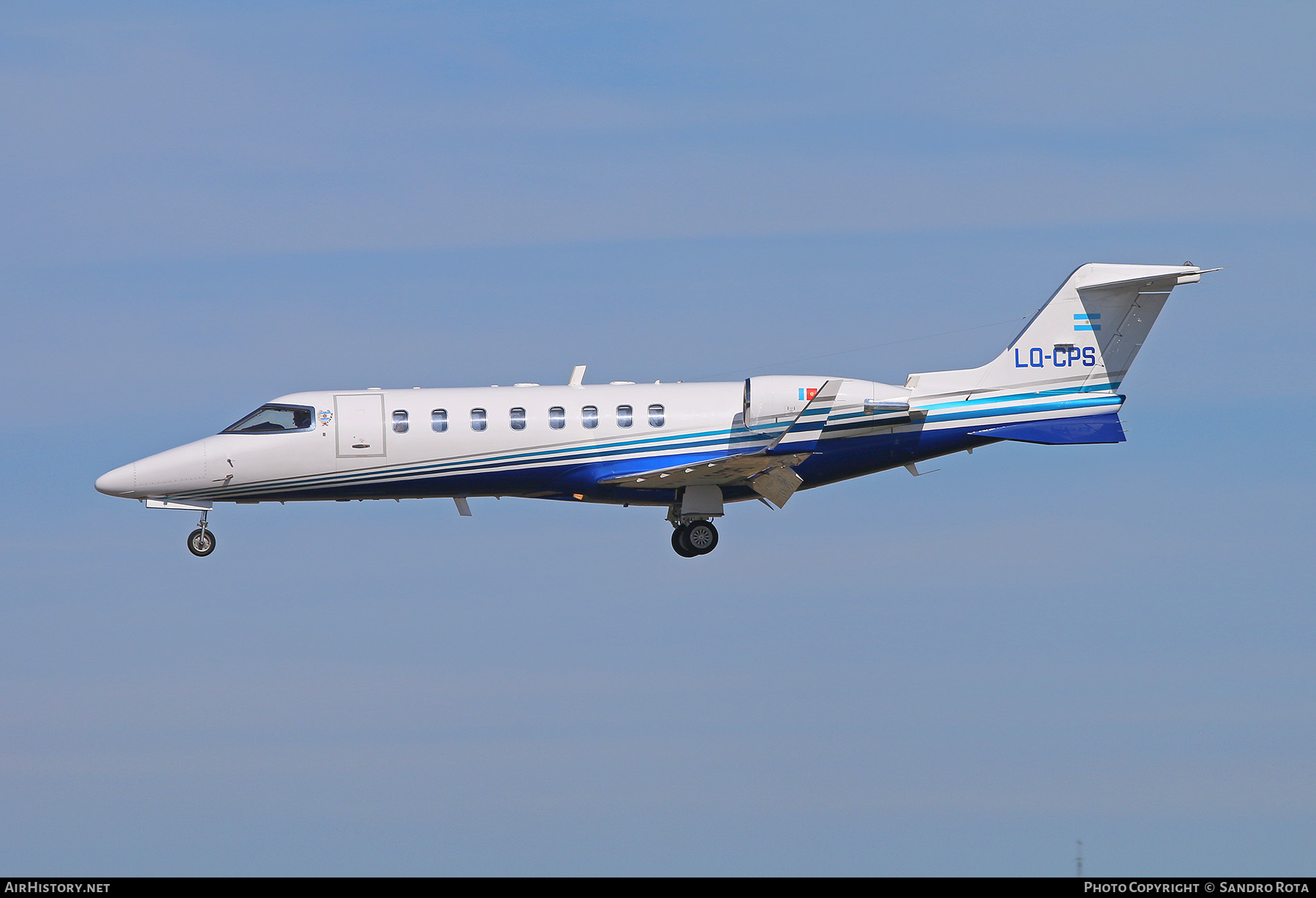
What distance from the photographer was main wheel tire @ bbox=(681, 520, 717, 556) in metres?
27.6

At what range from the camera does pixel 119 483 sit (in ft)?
90.0

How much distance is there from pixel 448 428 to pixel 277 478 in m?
3.57

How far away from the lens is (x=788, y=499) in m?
27.0

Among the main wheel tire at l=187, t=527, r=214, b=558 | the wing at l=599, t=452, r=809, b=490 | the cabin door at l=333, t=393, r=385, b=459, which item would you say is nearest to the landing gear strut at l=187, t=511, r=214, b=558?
the main wheel tire at l=187, t=527, r=214, b=558

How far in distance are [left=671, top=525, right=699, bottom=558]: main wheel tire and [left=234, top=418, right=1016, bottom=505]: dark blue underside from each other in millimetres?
648

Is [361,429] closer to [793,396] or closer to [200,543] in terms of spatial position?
[200,543]

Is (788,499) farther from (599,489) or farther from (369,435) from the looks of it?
(369,435)

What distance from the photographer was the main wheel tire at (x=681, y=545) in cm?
2772

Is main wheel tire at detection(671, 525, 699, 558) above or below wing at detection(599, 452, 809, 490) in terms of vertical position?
below

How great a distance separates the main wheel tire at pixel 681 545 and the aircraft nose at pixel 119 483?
419 inches

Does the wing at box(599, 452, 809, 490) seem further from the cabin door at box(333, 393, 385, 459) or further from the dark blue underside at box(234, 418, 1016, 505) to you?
the cabin door at box(333, 393, 385, 459)

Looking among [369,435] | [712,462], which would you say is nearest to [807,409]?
[712,462]

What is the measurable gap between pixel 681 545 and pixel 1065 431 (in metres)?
7.95
